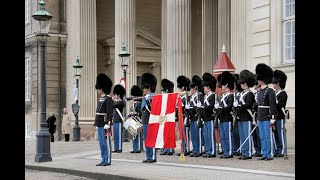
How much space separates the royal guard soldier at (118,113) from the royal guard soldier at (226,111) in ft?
11.8

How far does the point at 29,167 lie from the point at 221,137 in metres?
4.73

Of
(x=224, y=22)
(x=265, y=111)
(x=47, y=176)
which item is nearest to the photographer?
(x=47, y=176)

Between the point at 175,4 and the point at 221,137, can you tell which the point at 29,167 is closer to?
the point at 221,137

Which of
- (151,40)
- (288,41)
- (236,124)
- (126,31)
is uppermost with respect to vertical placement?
(151,40)

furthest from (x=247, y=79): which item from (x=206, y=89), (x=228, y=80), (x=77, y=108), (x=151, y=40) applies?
(x=151, y=40)

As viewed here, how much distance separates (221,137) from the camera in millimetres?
14953

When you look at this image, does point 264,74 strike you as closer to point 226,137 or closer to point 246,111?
point 246,111

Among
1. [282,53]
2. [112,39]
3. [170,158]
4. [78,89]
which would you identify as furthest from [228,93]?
[112,39]

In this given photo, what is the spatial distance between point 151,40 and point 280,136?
20886 mm

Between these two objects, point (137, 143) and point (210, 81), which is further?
point (137, 143)

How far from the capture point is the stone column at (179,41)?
2423 centimetres

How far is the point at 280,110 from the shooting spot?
1429 cm
